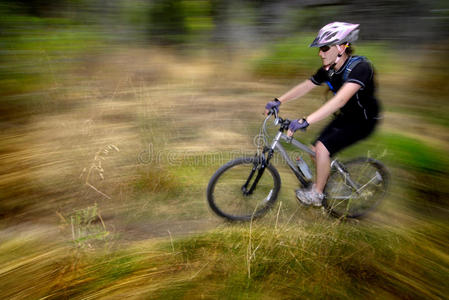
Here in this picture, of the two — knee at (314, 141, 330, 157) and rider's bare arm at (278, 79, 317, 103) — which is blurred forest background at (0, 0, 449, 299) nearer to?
knee at (314, 141, 330, 157)

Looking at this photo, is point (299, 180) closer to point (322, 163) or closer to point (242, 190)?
point (322, 163)

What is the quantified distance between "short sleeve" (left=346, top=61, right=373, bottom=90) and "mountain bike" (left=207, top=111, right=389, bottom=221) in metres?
0.84

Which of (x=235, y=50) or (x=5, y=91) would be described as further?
(x=235, y=50)

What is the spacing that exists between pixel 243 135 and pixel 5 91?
432cm

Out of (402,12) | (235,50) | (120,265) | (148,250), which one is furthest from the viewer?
(235,50)

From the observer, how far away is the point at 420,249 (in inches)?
108

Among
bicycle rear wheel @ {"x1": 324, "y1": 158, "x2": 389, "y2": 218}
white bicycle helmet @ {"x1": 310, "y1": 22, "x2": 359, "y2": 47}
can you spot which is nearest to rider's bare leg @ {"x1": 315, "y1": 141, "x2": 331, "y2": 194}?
bicycle rear wheel @ {"x1": 324, "y1": 158, "x2": 389, "y2": 218}

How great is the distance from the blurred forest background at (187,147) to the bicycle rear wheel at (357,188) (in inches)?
6.7

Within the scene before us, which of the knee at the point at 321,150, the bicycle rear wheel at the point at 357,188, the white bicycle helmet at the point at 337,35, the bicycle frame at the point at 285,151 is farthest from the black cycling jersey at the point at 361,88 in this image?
the bicycle rear wheel at the point at 357,188

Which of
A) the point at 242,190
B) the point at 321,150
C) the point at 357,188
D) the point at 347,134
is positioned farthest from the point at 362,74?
the point at 242,190

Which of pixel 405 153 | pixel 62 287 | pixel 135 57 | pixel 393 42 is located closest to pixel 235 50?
pixel 135 57

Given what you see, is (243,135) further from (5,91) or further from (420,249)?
(5,91)

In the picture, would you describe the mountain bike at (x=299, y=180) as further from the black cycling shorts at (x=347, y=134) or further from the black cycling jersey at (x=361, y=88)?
the black cycling jersey at (x=361, y=88)

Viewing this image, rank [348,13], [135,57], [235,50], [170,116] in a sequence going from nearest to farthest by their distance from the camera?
[170,116], [348,13], [135,57], [235,50]
